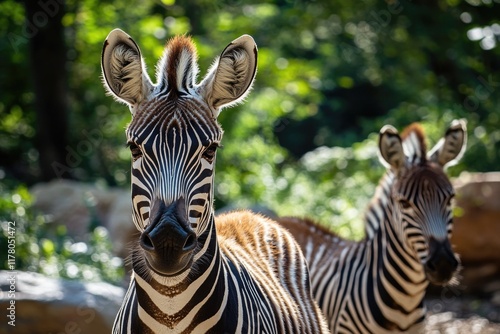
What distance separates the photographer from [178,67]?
154 inches

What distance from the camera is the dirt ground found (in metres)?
11.1

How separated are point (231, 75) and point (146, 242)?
1028 millimetres

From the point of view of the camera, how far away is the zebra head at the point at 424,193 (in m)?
6.84

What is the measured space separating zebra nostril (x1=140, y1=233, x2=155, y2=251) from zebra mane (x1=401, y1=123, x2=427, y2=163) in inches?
177

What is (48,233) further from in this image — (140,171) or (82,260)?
(140,171)

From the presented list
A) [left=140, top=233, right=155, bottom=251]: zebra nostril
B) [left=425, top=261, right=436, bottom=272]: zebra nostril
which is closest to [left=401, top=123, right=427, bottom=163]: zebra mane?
[left=425, top=261, right=436, bottom=272]: zebra nostril

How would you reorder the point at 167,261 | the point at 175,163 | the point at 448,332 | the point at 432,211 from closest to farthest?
the point at 167,261 < the point at 175,163 < the point at 432,211 < the point at 448,332

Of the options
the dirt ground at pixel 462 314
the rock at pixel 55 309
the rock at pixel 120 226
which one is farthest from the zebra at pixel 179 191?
the rock at pixel 120 226

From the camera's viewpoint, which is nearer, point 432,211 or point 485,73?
point 432,211

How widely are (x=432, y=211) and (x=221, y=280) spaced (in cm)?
357

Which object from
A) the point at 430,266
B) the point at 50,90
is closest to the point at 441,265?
the point at 430,266

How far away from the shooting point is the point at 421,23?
14789 mm

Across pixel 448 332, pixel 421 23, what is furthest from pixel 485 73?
pixel 448 332

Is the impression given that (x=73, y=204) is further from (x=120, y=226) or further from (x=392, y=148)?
(x=392, y=148)
